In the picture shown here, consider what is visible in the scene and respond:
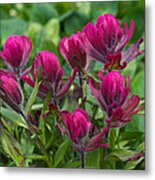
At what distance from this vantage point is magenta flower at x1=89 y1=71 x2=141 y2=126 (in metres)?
1.69

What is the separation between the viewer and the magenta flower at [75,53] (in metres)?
1.73

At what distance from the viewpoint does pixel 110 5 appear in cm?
174

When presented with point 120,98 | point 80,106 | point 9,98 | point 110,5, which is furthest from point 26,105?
point 110,5

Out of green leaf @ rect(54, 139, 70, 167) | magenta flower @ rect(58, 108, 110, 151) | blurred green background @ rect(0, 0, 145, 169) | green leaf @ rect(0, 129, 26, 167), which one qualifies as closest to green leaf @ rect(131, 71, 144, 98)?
blurred green background @ rect(0, 0, 145, 169)

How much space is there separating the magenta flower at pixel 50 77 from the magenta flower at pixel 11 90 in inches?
1.6

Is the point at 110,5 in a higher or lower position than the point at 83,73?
higher

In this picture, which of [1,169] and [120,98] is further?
[1,169]

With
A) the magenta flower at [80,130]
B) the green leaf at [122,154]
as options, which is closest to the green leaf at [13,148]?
the magenta flower at [80,130]

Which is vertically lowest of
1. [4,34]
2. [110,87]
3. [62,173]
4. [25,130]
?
[62,173]

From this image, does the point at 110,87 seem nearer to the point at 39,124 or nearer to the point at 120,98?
the point at 120,98

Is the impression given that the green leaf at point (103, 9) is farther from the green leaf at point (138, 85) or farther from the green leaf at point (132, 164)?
the green leaf at point (132, 164)

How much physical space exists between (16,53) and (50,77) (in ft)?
0.44

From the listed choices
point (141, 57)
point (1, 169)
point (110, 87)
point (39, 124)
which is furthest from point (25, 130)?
point (141, 57)

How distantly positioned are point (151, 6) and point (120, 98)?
31 cm
